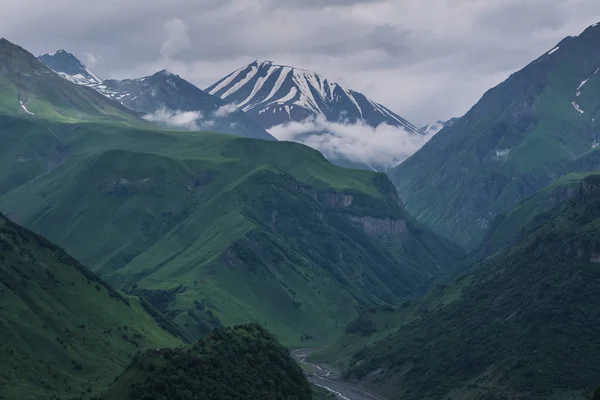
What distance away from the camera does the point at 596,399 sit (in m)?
143

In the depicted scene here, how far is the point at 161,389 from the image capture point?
199 metres

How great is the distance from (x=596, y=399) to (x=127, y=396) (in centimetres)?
9204

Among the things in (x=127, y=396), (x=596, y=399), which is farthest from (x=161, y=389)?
(x=596, y=399)

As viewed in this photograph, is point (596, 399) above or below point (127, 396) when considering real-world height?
below

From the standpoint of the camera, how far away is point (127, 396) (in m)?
198

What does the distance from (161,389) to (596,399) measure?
287 feet

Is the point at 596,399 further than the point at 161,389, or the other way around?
the point at 161,389

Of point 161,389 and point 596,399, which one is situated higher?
point 161,389

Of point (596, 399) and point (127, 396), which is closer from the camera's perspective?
point (596, 399)

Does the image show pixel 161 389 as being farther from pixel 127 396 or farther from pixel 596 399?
pixel 596 399
